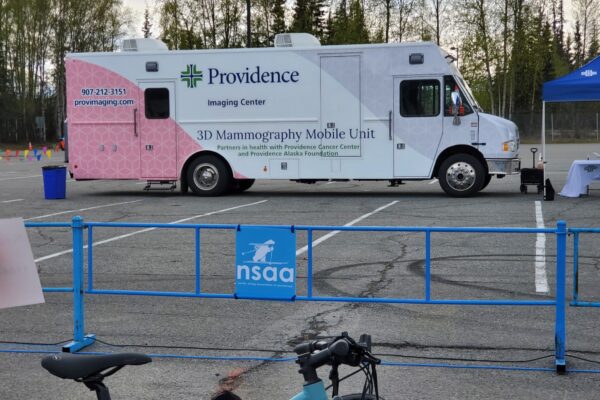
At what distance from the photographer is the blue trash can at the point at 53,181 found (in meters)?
20.0

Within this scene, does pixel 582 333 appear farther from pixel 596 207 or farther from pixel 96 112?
pixel 96 112

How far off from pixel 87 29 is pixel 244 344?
73327 millimetres

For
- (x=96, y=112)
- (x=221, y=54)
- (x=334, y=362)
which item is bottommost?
(x=334, y=362)

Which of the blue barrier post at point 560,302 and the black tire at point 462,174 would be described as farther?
the black tire at point 462,174

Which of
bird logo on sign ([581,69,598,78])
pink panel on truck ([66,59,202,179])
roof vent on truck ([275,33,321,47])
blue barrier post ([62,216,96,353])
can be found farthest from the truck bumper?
blue barrier post ([62,216,96,353])

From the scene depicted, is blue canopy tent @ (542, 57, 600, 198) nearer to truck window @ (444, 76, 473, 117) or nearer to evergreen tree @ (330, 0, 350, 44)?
truck window @ (444, 76, 473, 117)

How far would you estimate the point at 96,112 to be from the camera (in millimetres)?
20234

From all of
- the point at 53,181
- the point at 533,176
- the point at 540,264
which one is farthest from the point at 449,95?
the point at 53,181

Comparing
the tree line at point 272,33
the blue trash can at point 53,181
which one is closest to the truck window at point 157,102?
the blue trash can at point 53,181

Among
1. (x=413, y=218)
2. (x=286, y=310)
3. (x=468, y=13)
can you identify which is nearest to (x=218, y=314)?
(x=286, y=310)

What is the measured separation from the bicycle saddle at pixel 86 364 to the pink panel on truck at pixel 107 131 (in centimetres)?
1688

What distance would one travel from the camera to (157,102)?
65.5 feet

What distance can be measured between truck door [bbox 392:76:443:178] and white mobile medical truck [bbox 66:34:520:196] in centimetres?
2

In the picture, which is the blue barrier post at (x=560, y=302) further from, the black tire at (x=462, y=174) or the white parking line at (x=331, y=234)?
the black tire at (x=462, y=174)
